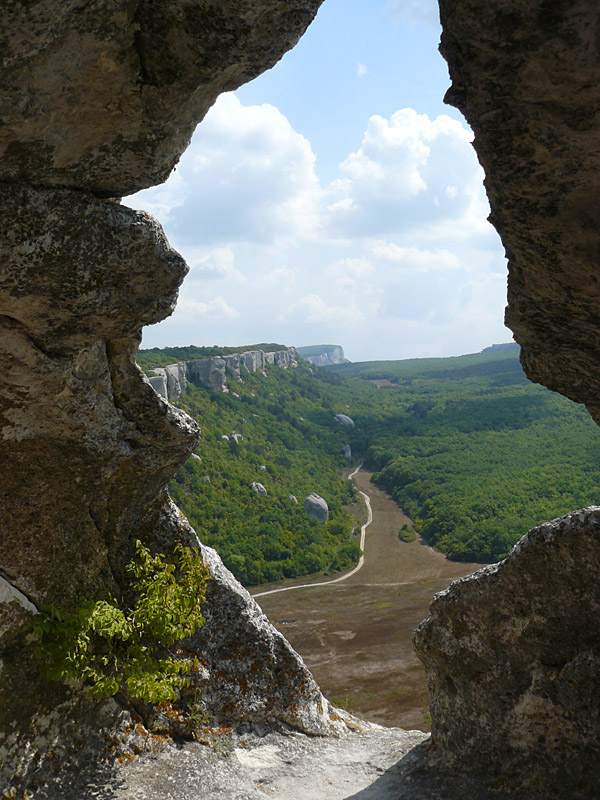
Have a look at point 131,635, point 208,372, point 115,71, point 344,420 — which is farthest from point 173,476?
point 344,420

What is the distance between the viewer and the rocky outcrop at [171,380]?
5297 cm

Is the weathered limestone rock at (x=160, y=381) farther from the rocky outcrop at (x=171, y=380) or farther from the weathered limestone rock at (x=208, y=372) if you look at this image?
the weathered limestone rock at (x=208, y=372)

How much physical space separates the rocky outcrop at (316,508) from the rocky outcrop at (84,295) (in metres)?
51.6

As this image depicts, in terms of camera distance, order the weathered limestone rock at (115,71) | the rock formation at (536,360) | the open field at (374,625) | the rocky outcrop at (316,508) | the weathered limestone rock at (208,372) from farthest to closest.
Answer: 1. the weathered limestone rock at (208,372)
2. the rocky outcrop at (316,508)
3. the open field at (374,625)
4. the weathered limestone rock at (115,71)
5. the rock formation at (536,360)

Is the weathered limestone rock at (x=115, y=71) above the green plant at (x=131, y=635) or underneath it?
above

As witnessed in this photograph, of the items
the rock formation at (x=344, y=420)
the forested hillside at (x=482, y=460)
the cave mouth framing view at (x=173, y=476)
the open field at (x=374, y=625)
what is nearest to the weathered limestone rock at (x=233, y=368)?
the rock formation at (x=344, y=420)

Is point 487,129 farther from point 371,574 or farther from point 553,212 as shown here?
point 371,574

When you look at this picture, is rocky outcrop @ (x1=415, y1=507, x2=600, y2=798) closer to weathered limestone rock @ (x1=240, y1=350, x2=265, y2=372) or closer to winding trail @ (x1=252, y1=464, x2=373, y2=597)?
winding trail @ (x1=252, y1=464, x2=373, y2=597)

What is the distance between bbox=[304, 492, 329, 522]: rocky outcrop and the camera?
5992 centimetres

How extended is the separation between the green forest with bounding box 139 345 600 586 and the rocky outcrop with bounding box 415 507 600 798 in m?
41.8

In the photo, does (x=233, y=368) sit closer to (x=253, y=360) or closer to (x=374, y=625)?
(x=253, y=360)

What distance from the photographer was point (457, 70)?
15.5 ft

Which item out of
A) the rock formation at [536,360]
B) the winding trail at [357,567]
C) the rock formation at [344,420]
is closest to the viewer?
the rock formation at [536,360]

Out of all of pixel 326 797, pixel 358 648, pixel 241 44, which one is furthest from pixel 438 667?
pixel 358 648
